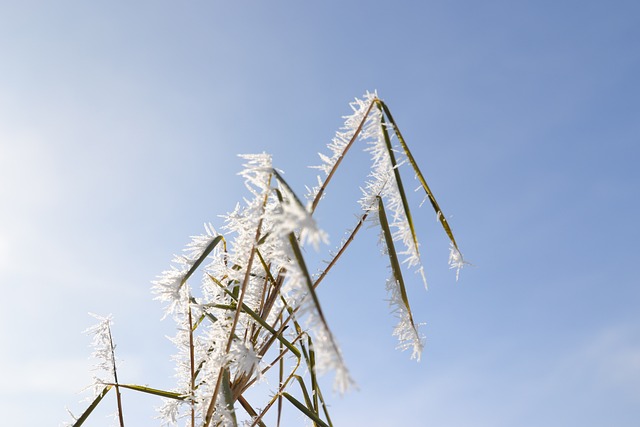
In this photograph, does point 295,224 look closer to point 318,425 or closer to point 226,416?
point 226,416

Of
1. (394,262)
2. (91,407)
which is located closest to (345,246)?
(394,262)

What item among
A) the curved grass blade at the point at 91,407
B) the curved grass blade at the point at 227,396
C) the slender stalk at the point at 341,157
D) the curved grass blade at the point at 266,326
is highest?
the slender stalk at the point at 341,157

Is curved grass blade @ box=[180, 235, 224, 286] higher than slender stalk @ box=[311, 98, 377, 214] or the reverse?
the reverse

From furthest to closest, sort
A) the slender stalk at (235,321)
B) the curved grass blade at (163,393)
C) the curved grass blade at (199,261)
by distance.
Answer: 1. the curved grass blade at (163,393)
2. the curved grass blade at (199,261)
3. the slender stalk at (235,321)

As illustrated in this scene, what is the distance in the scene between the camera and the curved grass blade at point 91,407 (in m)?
1.27

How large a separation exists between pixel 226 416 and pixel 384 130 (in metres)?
0.57

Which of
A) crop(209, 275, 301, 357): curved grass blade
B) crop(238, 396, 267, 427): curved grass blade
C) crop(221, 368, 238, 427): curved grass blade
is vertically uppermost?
crop(209, 275, 301, 357): curved grass blade

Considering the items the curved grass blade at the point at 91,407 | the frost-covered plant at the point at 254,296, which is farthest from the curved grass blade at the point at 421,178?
the curved grass blade at the point at 91,407

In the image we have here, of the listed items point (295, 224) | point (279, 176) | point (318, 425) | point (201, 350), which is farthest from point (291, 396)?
point (295, 224)

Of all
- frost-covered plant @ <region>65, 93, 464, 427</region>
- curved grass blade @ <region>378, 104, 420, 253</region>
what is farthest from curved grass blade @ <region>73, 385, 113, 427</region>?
curved grass blade @ <region>378, 104, 420, 253</region>

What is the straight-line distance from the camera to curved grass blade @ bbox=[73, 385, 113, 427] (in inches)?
50.0

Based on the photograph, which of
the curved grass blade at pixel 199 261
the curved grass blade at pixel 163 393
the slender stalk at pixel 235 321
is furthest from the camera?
the curved grass blade at pixel 163 393

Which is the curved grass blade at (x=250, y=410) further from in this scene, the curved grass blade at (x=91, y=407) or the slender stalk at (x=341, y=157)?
the slender stalk at (x=341, y=157)

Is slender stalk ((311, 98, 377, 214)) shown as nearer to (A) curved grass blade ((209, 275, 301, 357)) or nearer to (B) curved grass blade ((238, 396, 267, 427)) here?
(A) curved grass blade ((209, 275, 301, 357))
